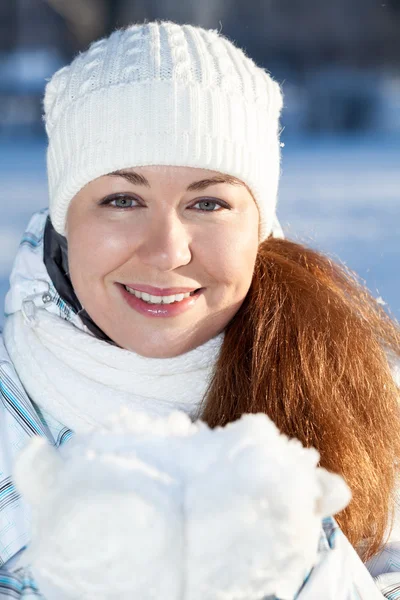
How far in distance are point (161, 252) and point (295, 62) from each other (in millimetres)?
8189

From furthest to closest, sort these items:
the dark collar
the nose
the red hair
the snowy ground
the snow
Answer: the snowy ground < the dark collar < the red hair < the nose < the snow

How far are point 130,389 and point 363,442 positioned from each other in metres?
0.45

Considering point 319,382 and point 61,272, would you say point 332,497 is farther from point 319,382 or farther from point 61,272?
point 61,272

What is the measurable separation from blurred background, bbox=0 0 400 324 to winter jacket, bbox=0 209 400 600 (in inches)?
181

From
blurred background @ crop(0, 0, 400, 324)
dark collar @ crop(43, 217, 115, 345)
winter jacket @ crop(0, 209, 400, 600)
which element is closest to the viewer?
winter jacket @ crop(0, 209, 400, 600)

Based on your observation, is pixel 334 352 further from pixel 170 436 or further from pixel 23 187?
pixel 23 187

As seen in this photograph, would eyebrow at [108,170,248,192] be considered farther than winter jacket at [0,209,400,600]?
Yes

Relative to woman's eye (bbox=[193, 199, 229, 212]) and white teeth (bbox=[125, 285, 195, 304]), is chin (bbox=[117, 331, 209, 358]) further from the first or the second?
woman's eye (bbox=[193, 199, 229, 212])

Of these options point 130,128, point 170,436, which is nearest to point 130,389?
point 130,128

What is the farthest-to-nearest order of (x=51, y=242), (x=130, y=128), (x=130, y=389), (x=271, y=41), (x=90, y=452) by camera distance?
(x=271, y=41)
(x=51, y=242)
(x=130, y=389)
(x=130, y=128)
(x=90, y=452)

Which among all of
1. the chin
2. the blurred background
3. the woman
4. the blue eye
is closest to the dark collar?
the woman

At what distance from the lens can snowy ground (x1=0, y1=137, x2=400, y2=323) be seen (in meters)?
3.91

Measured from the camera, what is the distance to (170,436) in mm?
690

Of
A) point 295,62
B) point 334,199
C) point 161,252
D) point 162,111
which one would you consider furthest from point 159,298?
point 295,62
